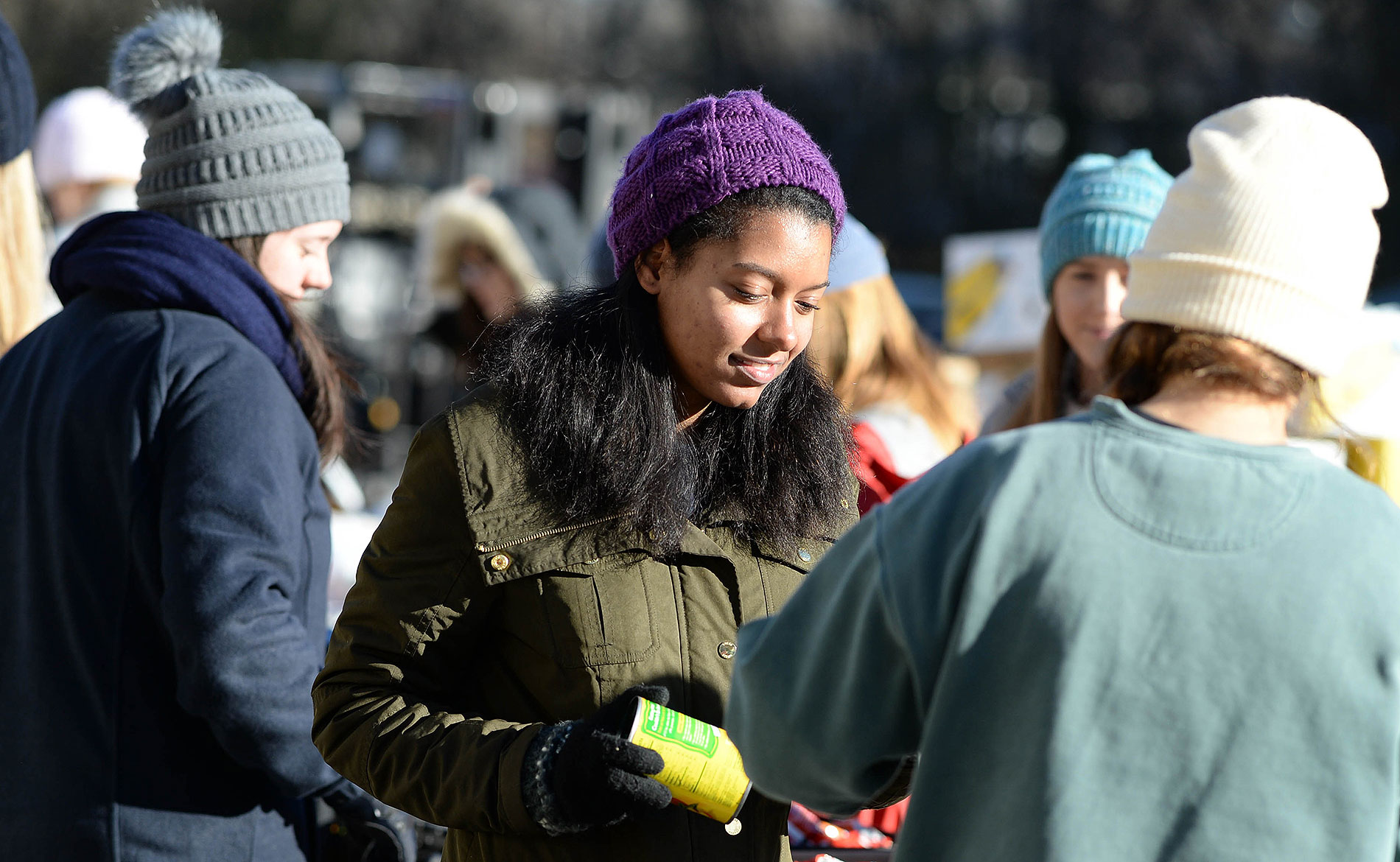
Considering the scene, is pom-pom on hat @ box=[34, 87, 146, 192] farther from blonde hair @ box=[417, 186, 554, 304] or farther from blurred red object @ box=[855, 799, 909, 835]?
blurred red object @ box=[855, 799, 909, 835]

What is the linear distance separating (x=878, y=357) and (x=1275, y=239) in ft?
6.92

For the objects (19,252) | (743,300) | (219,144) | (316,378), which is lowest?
(316,378)

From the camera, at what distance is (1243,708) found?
3.97ft

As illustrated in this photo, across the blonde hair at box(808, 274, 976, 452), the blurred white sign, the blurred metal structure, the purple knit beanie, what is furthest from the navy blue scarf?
the blurred metal structure

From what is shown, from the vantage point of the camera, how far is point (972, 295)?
5410 mm

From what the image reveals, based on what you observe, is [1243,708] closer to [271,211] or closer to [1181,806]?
[1181,806]

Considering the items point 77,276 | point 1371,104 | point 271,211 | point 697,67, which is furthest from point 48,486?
point 697,67

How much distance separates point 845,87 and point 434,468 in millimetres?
18837

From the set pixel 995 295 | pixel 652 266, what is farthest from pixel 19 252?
pixel 995 295

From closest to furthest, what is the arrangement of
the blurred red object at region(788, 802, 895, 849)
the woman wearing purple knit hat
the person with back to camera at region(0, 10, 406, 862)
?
1. the woman wearing purple knit hat
2. the person with back to camera at region(0, 10, 406, 862)
3. the blurred red object at region(788, 802, 895, 849)

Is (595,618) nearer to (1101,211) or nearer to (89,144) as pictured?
(1101,211)

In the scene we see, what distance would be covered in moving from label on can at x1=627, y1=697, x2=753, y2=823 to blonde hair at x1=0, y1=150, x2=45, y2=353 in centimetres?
190

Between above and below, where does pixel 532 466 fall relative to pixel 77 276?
below

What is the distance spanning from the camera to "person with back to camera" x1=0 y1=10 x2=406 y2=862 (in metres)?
2.02
